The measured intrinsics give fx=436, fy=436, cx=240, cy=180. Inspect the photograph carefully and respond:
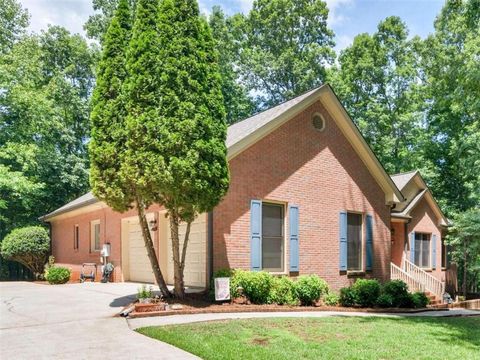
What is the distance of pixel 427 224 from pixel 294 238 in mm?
10493

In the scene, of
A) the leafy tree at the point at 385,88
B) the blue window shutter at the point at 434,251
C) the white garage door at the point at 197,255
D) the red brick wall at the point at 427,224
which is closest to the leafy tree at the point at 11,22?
the white garage door at the point at 197,255

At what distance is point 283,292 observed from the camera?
11.5 metres

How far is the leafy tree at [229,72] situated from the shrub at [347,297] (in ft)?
70.0

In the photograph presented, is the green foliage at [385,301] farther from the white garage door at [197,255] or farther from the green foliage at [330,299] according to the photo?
the white garage door at [197,255]

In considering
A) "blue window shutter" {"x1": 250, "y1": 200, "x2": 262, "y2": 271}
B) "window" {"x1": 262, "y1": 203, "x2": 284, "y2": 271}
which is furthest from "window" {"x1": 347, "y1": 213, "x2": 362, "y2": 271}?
"blue window shutter" {"x1": 250, "y1": 200, "x2": 262, "y2": 271}

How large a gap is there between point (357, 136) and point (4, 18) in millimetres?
22552

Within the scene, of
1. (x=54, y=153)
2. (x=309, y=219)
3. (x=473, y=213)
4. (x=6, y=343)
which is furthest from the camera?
(x=54, y=153)

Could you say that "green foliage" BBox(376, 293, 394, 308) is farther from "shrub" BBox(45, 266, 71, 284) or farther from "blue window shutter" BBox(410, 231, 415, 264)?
"shrub" BBox(45, 266, 71, 284)

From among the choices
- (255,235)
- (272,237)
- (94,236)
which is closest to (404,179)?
(272,237)

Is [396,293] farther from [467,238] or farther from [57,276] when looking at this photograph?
[57,276]

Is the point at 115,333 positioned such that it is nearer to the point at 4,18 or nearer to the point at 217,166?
the point at 217,166

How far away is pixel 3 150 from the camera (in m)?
22.1

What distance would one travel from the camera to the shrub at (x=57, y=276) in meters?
16.8

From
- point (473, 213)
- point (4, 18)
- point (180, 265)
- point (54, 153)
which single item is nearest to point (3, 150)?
point (54, 153)
